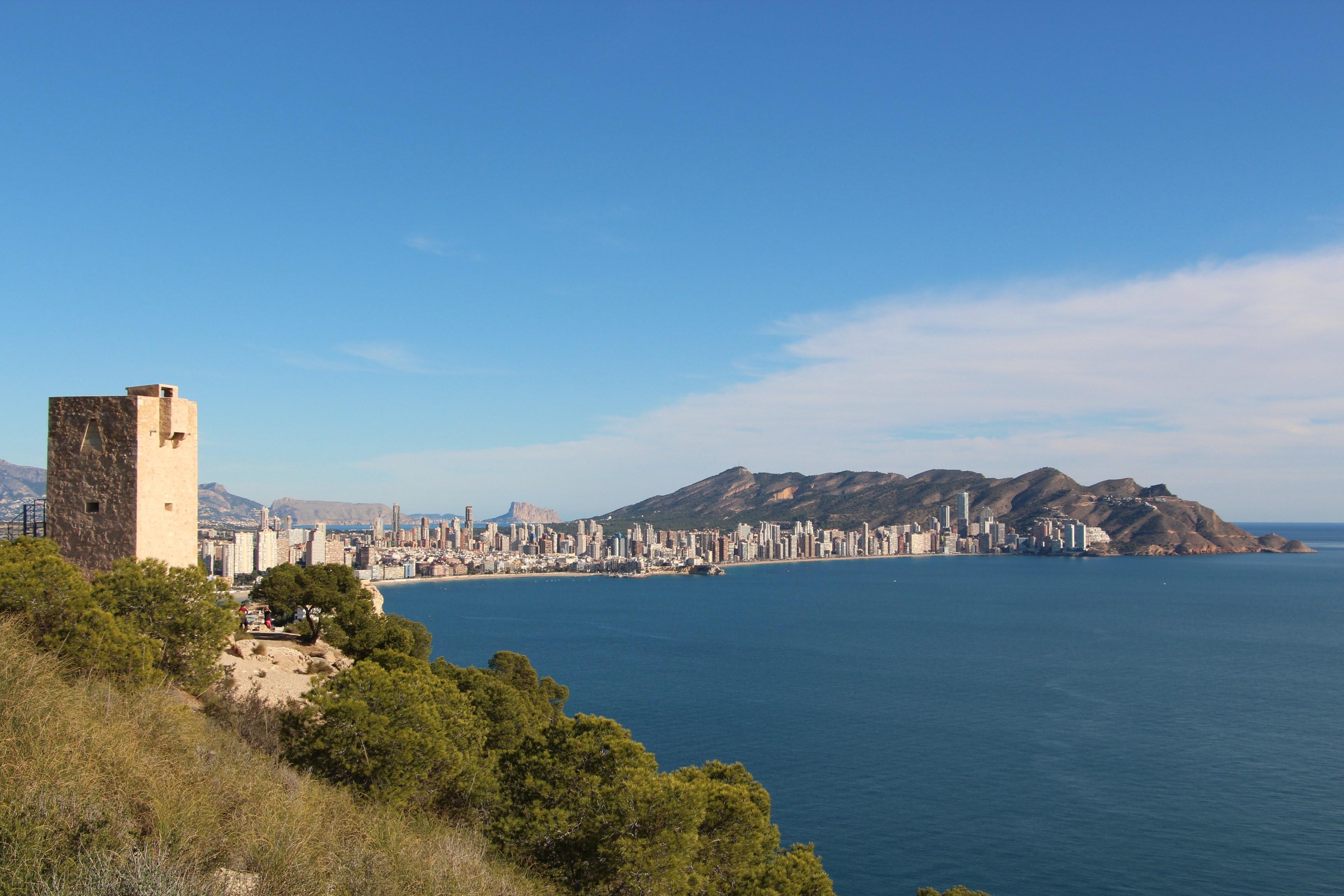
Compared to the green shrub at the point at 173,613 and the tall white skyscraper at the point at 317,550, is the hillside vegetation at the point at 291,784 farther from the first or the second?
the tall white skyscraper at the point at 317,550

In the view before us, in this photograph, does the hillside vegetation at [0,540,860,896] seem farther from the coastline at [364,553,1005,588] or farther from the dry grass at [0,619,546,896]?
the coastline at [364,553,1005,588]

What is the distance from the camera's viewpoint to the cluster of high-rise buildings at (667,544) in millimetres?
137500

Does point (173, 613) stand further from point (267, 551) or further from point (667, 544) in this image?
point (667, 544)

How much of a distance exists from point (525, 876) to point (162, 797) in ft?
13.9

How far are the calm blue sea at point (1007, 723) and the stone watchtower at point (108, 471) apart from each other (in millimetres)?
16135

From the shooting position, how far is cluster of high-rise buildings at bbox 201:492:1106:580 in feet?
451

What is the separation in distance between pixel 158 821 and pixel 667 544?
169310 mm

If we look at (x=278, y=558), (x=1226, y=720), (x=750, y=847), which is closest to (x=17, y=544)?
(x=750, y=847)

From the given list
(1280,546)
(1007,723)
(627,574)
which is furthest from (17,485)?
(1280,546)

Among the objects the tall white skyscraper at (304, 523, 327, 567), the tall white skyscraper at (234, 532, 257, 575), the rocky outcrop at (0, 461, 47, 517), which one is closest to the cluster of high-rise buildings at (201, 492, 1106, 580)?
the tall white skyscraper at (304, 523, 327, 567)

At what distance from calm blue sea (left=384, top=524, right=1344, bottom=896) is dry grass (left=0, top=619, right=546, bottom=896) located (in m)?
15.7

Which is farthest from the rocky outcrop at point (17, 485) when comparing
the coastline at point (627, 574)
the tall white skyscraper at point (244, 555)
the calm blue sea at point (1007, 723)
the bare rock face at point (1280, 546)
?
the bare rock face at point (1280, 546)

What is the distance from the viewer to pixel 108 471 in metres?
12.7

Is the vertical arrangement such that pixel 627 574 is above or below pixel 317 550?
below
